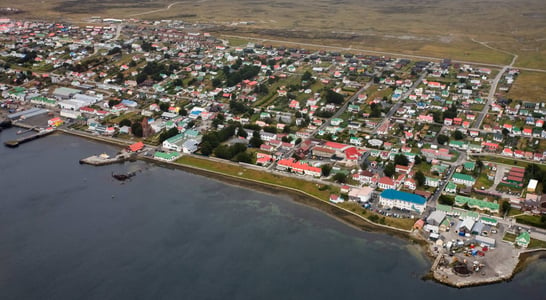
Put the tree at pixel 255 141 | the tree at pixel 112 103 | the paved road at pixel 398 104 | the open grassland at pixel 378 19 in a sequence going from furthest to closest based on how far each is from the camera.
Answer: the open grassland at pixel 378 19
the tree at pixel 112 103
the paved road at pixel 398 104
the tree at pixel 255 141

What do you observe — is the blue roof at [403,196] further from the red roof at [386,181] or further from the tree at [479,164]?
the tree at [479,164]

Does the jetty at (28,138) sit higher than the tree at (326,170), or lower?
lower

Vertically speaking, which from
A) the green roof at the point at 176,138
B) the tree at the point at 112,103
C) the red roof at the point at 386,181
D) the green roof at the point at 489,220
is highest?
the red roof at the point at 386,181

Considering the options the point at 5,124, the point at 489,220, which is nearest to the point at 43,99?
the point at 5,124

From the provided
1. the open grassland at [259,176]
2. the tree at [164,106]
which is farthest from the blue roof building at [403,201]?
the tree at [164,106]

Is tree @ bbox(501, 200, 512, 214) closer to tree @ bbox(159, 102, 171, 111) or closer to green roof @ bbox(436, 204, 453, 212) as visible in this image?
green roof @ bbox(436, 204, 453, 212)

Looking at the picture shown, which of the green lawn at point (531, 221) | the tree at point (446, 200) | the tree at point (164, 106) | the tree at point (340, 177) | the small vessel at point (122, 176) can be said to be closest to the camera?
the green lawn at point (531, 221)

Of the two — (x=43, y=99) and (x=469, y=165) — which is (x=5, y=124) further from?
(x=469, y=165)

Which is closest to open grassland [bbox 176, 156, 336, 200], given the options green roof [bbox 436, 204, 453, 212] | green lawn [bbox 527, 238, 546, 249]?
green roof [bbox 436, 204, 453, 212]
